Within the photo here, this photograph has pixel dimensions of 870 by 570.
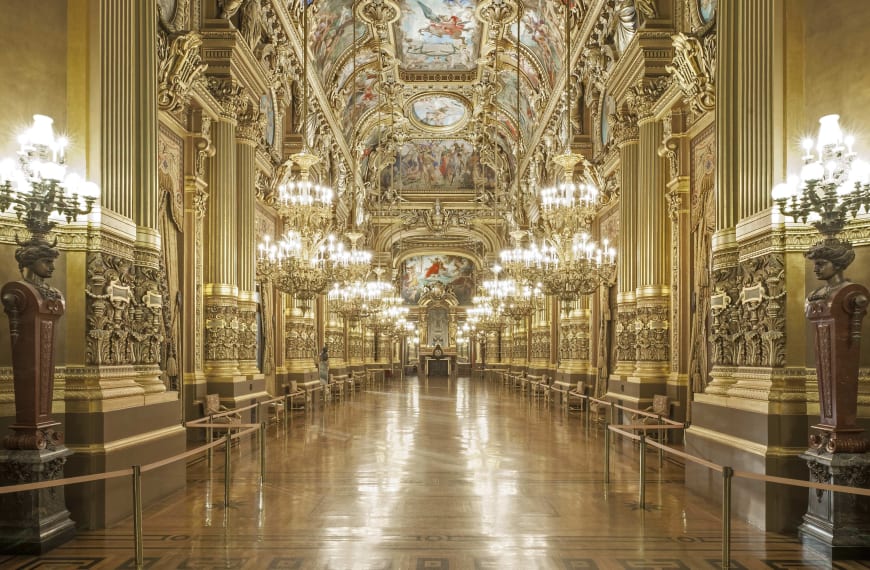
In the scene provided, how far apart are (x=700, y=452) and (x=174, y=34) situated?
986 centimetres

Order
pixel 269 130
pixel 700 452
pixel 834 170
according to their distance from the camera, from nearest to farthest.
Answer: pixel 834 170 < pixel 700 452 < pixel 269 130

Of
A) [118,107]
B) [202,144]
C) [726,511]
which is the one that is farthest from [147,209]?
[726,511]

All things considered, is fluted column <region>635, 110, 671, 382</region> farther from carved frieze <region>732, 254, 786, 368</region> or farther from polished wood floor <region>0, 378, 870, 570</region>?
carved frieze <region>732, 254, 786, 368</region>

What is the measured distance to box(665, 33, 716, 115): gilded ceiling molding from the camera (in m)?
10.5

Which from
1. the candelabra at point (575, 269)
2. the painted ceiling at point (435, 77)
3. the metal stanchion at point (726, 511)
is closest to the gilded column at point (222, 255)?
the candelabra at point (575, 269)

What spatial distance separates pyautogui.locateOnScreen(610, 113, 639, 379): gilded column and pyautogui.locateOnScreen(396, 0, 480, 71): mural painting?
34.8 ft

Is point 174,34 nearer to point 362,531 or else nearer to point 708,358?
point 362,531

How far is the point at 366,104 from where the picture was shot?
101ft

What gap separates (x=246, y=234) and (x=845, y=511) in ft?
39.4

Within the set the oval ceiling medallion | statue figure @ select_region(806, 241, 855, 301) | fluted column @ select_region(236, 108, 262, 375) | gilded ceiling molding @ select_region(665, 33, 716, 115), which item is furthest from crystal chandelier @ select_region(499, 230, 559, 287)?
the oval ceiling medallion

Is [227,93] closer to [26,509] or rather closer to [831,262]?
Answer: [26,509]

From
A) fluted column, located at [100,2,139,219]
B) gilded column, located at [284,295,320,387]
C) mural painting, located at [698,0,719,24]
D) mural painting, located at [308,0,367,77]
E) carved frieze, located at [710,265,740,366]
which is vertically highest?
mural painting, located at [308,0,367,77]

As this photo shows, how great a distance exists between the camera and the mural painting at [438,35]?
23.6 meters

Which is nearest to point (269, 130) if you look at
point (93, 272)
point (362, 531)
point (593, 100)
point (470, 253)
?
point (593, 100)
